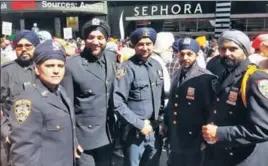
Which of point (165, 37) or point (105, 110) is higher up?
point (165, 37)

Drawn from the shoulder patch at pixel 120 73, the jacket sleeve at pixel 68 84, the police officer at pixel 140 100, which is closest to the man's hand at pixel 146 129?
the police officer at pixel 140 100

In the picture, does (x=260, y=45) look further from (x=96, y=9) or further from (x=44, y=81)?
(x=96, y=9)

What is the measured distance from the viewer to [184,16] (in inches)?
951

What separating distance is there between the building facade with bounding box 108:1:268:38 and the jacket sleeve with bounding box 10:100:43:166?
18.4 m

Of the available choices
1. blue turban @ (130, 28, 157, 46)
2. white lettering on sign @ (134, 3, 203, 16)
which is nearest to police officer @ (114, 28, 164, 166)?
blue turban @ (130, 28, 157, 46)

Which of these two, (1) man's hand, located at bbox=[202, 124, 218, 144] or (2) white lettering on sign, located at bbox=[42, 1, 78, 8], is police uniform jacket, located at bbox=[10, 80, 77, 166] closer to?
(1) man's hand, located at bbox=[202, 124, 218, 144]

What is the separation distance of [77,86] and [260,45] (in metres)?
2.14

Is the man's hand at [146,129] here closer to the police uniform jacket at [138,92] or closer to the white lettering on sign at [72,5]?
the police uniform jacket at [138,92]

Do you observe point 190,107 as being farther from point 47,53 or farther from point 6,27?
point 6,27

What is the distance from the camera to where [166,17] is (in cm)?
2473

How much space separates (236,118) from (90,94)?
4.27ft

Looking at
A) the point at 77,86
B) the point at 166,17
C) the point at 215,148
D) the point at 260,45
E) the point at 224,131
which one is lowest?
the point at 215,148

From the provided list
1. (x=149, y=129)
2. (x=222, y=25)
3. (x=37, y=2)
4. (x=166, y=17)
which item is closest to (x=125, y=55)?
(x=149, y=129)

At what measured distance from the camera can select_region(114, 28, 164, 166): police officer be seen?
335 centimetres
